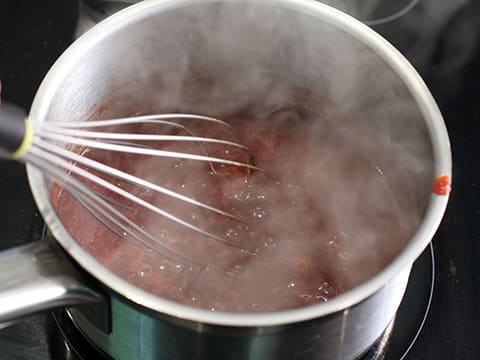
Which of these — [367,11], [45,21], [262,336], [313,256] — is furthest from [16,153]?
[367,11]

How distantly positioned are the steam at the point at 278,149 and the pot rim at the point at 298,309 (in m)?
0.02

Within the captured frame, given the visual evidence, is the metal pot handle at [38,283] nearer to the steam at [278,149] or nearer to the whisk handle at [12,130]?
the whisk handle at [12,130]

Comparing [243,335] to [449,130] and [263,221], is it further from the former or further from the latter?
[449,130]

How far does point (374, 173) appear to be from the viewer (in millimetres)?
924

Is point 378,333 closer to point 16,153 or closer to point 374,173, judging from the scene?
point 374,173

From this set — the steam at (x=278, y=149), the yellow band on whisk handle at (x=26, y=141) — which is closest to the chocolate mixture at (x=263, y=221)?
the steam at (x=278, y=149)

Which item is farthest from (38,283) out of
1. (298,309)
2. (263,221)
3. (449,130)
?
(449,130)

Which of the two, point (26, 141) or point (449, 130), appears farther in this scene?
point (449, 130)

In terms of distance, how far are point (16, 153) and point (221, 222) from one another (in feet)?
1.09

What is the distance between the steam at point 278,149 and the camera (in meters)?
0.81

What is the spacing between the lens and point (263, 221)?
882 millimetres

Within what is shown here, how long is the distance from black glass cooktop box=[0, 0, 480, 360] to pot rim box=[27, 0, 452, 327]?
0.74ft

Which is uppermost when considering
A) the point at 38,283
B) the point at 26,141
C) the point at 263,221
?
the point at 26,141

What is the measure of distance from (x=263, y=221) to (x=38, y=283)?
0.35 metres
